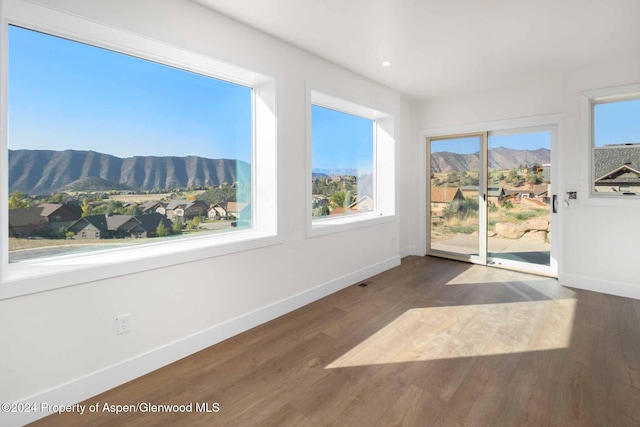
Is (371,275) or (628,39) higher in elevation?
(628,39)

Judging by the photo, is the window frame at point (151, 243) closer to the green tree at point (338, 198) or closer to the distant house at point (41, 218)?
the distant house at point (41, 218)

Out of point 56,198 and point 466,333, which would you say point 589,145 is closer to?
point 466,333

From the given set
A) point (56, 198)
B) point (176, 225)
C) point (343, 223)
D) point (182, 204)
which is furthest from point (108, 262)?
point (343, 223)

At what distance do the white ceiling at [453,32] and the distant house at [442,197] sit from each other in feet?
6.30

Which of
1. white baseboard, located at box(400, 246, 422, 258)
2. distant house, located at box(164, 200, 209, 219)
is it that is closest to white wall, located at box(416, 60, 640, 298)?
white baseboard, located at box(400, 246, 422, 258)

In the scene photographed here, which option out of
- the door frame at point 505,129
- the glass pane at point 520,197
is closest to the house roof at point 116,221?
the door frame at point 505,129

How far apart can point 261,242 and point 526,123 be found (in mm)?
4102

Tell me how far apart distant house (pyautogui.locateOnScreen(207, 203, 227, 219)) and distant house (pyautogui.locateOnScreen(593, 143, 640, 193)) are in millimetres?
4516

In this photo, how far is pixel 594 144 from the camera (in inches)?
150

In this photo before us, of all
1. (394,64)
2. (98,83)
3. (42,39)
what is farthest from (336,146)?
(42,39)

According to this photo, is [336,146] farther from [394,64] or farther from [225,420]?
[225,420]

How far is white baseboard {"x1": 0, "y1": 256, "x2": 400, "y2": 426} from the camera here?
1767 millimetres

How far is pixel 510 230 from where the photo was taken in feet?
15.3

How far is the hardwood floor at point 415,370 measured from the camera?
70.3 inches
